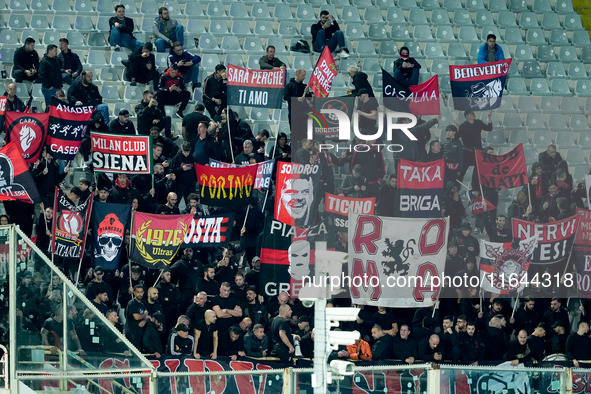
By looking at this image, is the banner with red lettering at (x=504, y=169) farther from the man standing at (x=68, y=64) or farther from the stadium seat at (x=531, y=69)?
the man standing at (x=68, y=64)

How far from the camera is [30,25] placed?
22953mm

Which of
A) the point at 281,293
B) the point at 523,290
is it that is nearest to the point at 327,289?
the point at 281,293

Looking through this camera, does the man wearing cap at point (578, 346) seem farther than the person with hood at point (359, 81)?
No

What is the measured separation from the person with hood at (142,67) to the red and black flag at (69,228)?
4106mm

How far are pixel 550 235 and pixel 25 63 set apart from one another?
785cm

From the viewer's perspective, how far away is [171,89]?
67.0 feet

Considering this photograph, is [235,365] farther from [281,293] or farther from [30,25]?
[30,25]

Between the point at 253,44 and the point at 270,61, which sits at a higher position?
the point at 253,44

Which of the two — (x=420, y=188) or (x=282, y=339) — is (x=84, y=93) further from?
(x=282, y=339)

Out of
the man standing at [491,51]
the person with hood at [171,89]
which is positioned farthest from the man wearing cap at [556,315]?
the person with hood at [171,89]

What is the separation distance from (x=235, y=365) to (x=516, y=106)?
29.5 feet

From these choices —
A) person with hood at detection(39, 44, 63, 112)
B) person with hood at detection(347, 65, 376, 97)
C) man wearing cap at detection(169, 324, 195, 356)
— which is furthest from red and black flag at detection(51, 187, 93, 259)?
person with hood at detection(347, 65, 376, 97)

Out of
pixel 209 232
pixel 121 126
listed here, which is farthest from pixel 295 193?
pixel 121 126

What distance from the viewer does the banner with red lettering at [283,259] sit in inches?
690
